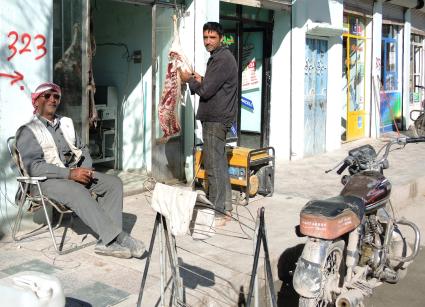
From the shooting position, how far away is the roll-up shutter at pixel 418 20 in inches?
627

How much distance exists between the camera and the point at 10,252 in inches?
190

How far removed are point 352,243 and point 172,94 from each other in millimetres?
3502

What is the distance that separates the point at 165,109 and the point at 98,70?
1965mm

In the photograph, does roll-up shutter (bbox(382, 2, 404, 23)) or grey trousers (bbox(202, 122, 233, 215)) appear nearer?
grey trousers (bbox(202, 122, 233, 215))

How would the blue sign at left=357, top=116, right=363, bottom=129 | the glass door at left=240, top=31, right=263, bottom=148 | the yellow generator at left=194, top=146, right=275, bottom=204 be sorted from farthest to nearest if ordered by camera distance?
the blue sign at left=357, top=116, right=363, bottom=129 < the glass door at left=240, top=31, right=263, bottom=148 < the yellow generator at left=194, top=146, right=275, bottom=204

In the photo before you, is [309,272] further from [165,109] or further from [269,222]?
[165,109]

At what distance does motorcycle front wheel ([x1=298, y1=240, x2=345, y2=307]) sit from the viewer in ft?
12.6

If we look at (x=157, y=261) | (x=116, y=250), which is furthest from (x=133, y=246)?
(x=157, y=261)

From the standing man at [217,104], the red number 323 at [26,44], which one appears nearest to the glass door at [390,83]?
the standing man at [217,104]

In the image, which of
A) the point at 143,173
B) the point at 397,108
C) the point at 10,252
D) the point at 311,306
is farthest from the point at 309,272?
the point at 397,108

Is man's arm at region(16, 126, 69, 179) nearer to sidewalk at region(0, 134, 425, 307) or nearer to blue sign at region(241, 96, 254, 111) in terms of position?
sidewalk at region(0, 134, 425, 307)

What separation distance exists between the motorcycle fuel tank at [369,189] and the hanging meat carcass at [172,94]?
2982 mm

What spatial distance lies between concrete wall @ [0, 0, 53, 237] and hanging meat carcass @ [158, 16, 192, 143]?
1796 mm

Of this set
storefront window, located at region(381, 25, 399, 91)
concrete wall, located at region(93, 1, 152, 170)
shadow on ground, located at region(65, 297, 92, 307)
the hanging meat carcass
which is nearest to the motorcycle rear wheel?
storefront window, located at region(381, 25, 399, 91)
